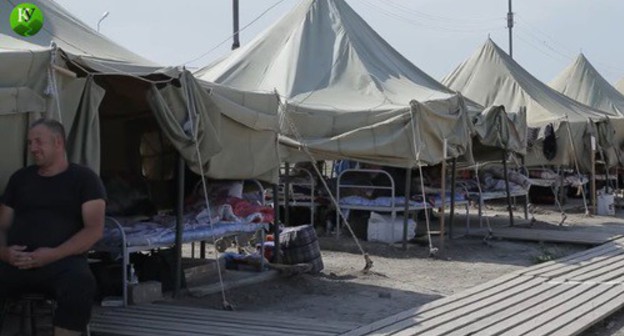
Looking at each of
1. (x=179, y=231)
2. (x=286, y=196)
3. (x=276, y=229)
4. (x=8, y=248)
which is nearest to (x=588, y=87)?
(x=286, y=196)

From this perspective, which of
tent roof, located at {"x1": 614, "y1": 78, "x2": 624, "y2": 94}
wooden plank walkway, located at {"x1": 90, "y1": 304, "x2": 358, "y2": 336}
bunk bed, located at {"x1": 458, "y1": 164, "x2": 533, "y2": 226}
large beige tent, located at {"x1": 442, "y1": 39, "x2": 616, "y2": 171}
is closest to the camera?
wooden plank walkway, located at {"x1": 90, "y1": 304, "x2": 358, "y2": 336}

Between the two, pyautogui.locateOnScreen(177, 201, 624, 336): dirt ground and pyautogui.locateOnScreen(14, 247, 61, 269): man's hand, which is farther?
pyautogui.locateOnScreen(177, 201, 624, 336): dirt ground

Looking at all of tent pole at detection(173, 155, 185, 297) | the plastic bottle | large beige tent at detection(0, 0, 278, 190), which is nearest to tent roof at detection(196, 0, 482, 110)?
large beige tent at detection(0, 0, 278, 190)

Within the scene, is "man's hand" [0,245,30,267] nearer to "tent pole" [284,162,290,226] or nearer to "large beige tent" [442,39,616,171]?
"tent pole" [284,162,290,226]

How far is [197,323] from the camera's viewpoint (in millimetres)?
6656

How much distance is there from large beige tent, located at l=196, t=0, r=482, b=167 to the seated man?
565 centimetres

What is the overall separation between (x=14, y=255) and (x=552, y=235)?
10.1m

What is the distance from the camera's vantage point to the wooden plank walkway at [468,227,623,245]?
13219mm

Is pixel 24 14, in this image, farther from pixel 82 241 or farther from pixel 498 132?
pixel 498 132

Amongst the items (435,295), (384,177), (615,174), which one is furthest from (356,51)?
(615,174)

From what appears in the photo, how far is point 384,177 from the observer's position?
43.8 feet

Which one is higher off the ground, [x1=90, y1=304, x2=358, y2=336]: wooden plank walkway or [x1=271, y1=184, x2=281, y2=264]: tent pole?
[x1=271, y1=184, x2=281, y2=264]: tent pole

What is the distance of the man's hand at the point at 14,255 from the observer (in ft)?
17.1

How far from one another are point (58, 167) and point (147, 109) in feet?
13.2
